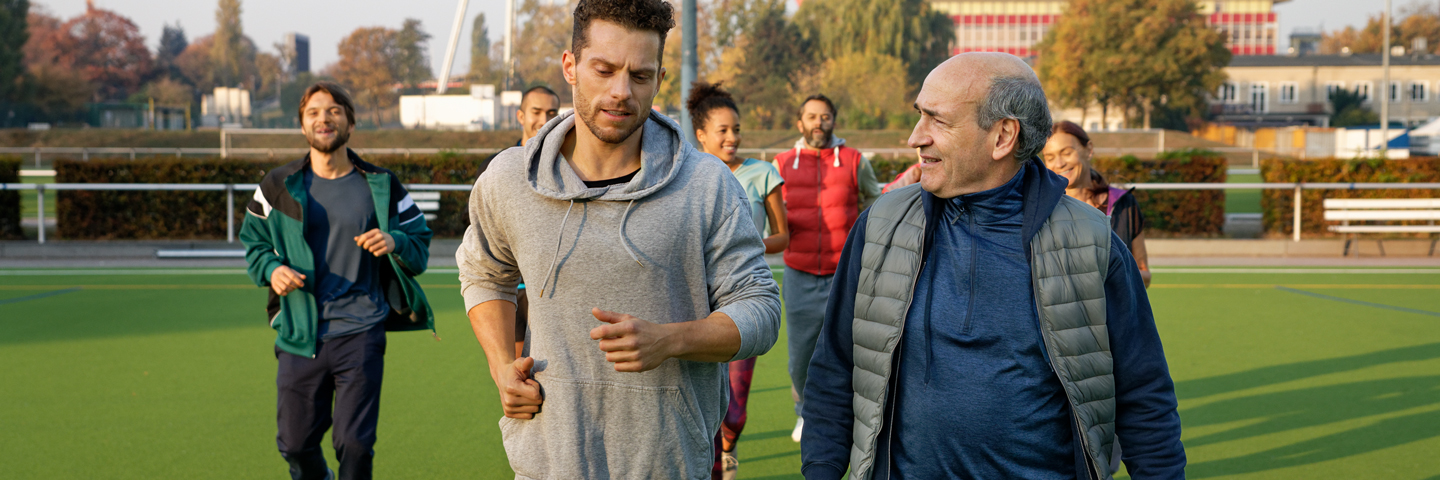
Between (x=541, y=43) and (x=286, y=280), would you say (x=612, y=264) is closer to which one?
(x=286, y=280)

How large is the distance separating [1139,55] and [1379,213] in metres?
48.6

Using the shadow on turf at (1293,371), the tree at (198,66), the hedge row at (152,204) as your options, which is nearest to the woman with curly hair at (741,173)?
the shadow on turf at (1293,371)

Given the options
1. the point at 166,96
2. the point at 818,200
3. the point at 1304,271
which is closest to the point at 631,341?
the point at 818,200

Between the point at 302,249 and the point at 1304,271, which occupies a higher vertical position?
the point at 302,249

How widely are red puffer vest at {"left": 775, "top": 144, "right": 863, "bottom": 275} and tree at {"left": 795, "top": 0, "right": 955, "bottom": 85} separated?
6488 cm

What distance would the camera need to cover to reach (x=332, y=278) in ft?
14.3

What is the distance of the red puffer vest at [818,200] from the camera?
18.7 ft

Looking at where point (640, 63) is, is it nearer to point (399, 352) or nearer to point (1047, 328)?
point (1047, 328)

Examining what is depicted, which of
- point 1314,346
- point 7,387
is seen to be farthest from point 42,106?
point 1314,346

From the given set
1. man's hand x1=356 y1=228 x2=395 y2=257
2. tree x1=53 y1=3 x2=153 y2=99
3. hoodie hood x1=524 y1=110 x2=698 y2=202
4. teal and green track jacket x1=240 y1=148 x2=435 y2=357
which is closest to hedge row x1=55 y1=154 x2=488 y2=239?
teal and green track jacket x1=240 y1=148 x2=435 y2=357

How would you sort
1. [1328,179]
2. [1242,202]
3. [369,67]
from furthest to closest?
[369,67]
[1242,202]
[1328,179]

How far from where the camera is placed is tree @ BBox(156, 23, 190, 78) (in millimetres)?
111787

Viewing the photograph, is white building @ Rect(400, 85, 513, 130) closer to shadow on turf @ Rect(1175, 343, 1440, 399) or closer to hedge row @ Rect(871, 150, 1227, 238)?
hedge row @ Rect(871, 150, 1227, 238)

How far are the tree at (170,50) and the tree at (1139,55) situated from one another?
90.1m
